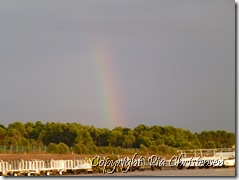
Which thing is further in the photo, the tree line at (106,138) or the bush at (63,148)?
the bush at (63,148)

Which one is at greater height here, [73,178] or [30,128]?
[30,128]

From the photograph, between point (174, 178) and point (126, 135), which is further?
point (126, 135)

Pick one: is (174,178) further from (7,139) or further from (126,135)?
(7,139)

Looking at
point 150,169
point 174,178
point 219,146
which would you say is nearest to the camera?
point 174,178

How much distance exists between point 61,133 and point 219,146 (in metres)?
14.6

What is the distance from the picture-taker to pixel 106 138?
43219 mm

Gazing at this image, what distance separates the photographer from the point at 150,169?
31.0 m

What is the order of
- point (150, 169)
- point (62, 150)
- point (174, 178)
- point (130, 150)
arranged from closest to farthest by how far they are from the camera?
point (174, 178), point (150, 169), point (130, 150), point (62, 150)

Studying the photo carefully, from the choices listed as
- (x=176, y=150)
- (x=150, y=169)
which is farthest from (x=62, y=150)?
(x=150, y=169)

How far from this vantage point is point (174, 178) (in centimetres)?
2273

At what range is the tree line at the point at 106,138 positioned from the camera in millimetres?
35250

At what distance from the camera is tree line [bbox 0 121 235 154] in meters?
35.2

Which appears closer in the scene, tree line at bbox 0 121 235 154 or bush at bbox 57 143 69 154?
tree line at bbox 0 121 235 154

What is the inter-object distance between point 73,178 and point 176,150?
1282 cm
